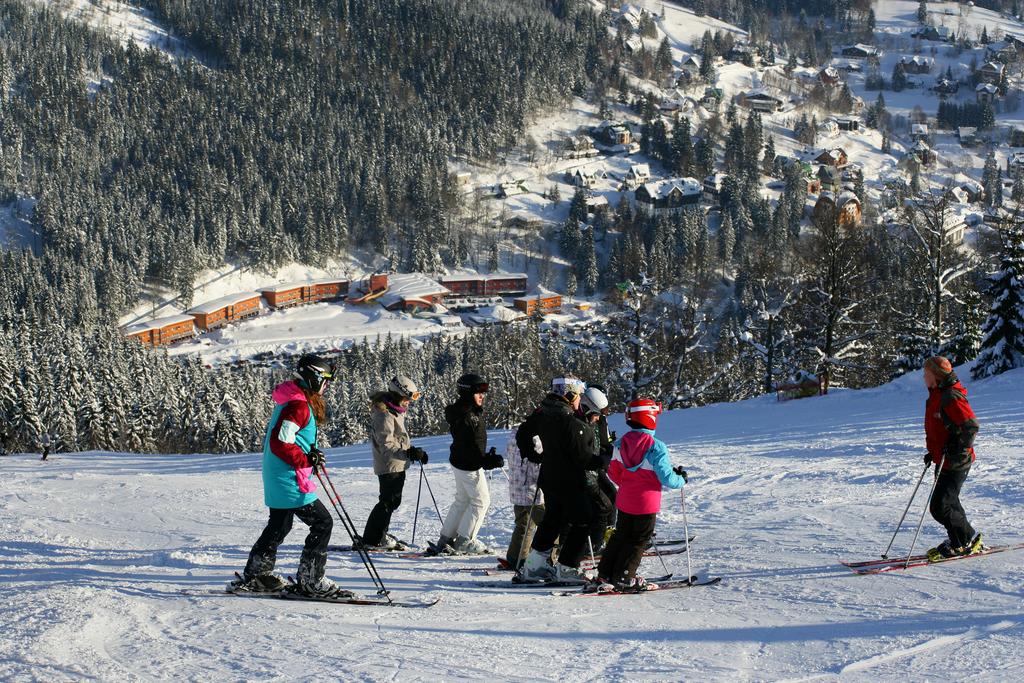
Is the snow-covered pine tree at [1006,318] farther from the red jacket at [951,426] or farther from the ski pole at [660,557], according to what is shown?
the ski pole at [660,557]

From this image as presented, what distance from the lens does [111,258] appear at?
9594 cm

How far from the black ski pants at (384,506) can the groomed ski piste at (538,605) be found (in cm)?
30

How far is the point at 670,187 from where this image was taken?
123 m

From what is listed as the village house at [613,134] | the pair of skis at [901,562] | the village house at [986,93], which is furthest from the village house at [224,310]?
the village house at [986,93]

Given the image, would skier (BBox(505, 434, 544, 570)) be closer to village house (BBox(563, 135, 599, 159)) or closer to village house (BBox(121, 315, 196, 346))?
Result: village house (BBox(121, 315, 196, 346))

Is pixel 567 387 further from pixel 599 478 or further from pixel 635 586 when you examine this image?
pixel 635 586

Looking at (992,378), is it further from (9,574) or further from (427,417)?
(427,417)

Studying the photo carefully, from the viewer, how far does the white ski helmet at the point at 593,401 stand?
7375 mm

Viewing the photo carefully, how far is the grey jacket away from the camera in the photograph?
7930mm

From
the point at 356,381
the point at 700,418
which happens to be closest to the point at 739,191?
the point at 356,381

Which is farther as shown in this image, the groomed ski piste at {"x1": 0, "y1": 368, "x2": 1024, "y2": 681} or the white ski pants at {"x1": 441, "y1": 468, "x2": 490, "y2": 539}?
the white ski pants at {"x1": 441, "y1": 468, "x2": 490, "y2": 539}

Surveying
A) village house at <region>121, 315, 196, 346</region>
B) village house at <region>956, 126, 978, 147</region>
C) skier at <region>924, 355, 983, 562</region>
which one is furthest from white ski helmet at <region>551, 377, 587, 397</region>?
village house at <region>956, 126, 978, 147</region>

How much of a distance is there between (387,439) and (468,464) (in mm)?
764

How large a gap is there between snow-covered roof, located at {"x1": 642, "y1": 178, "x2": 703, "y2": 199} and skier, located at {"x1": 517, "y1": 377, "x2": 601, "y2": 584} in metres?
117
